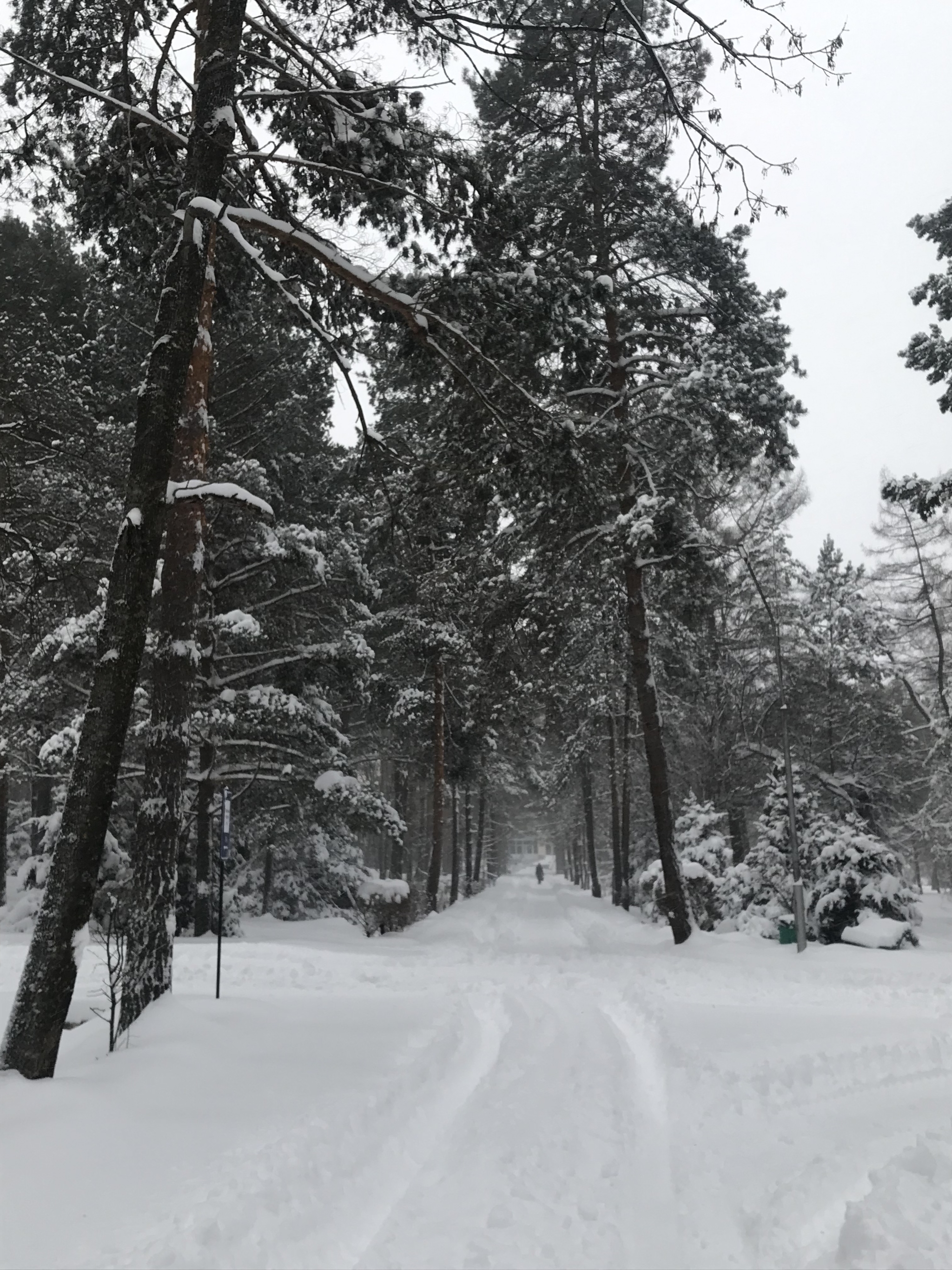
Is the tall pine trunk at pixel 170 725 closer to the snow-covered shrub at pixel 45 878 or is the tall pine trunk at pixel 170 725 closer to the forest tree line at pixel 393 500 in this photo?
the forest tree line at pixel 393 500

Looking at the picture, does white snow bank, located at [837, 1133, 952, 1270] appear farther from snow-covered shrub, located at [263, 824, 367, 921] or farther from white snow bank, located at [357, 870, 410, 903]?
snow-covered shrub, located at [263, 824, 367, 921]

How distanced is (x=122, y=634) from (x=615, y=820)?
24.8 metres

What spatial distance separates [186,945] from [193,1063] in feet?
30.0

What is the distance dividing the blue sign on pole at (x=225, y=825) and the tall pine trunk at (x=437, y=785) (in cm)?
1367

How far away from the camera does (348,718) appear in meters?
26.6

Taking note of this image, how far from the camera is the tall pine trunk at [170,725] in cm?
675

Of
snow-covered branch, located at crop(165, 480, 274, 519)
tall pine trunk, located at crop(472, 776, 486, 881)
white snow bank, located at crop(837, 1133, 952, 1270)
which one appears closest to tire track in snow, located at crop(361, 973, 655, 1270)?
white snow bank, located at crop(837, 1133, 952, 1270)

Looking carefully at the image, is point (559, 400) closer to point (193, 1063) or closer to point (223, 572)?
point (193, 1063)

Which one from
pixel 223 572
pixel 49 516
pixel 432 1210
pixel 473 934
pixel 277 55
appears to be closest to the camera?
pixel 432 1210

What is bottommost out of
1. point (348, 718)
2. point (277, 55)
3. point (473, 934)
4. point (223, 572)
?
point (473, 934)

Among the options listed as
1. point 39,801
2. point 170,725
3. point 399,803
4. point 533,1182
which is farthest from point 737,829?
point 533,1182

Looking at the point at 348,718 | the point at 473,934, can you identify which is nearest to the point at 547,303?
the point at 473,934

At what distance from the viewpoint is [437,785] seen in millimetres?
22156

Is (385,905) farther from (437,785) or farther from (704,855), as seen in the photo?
(704,855)
